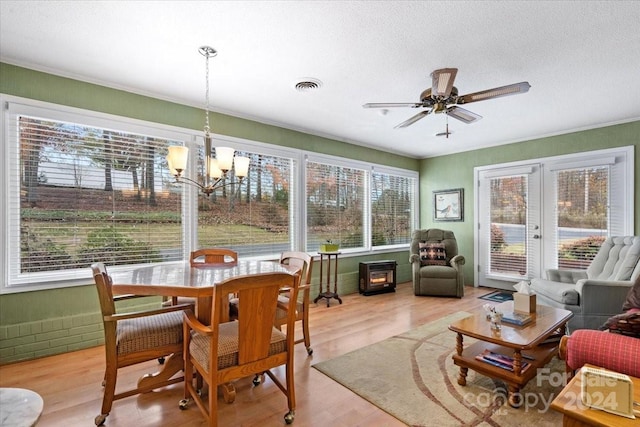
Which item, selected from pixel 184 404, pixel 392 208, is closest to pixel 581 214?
pixel 392 208

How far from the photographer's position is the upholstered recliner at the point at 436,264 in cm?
481

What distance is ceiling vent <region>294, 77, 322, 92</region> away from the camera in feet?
9.81

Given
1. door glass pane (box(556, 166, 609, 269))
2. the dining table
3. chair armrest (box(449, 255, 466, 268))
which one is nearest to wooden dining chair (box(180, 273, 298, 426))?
the dining table

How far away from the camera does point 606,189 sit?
427 cm

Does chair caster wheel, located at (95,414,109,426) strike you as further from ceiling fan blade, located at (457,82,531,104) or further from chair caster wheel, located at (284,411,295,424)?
ceiling fan blade, located at (457,82,531,104)

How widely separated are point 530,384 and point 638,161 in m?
3.60

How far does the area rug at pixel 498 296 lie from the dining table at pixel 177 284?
3.64 metres

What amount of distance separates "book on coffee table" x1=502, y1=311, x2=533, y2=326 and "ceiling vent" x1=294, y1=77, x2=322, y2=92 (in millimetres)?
2576

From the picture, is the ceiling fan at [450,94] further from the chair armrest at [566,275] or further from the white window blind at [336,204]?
the chair armrest at [566,275]

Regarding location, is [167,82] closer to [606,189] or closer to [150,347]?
[150,347]

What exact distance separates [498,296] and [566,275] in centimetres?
124

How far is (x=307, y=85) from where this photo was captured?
3084 millimetres

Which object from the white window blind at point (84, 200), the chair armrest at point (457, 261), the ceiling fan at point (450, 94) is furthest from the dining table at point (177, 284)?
the chair armrest at point (457, 261)

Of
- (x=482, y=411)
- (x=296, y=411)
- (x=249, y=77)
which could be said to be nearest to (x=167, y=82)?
(x=249, y=77)
